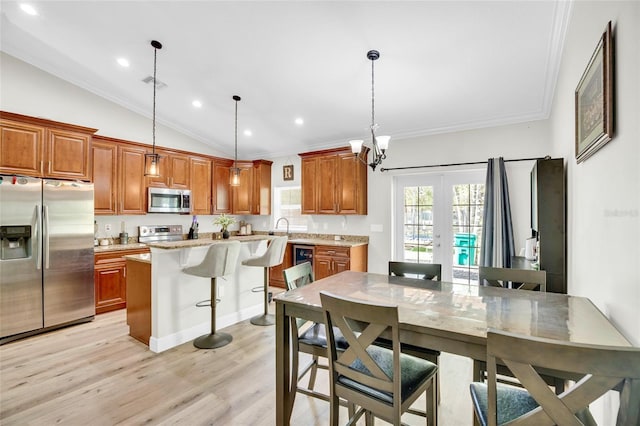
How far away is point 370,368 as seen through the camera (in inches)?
55.2

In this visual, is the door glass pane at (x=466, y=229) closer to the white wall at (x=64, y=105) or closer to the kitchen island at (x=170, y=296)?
the kitchen island at (x=170, y=296)

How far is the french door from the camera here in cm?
428

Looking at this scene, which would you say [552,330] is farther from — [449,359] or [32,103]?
[32,103]

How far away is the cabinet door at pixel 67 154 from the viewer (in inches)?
145

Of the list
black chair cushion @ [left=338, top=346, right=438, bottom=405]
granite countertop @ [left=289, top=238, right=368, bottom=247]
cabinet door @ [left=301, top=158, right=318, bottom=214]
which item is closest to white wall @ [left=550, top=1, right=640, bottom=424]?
black chair cushion @ [left=338, top=346, right=438, bottom=405]

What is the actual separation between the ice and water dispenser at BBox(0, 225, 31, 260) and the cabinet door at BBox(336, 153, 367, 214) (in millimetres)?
4010

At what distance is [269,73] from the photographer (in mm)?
3609

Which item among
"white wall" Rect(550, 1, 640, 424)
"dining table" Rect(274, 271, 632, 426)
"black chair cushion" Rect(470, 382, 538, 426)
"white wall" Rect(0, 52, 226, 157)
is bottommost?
"black chair cushion" Rect(470, 382, 538, 426)

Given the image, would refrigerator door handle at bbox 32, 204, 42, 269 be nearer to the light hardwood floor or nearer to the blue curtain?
the light hardwood floor

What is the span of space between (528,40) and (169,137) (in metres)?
5.34

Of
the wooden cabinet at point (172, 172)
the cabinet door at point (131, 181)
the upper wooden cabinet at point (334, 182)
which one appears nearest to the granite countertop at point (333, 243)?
the upper wooden cabinet at point (334, 182)

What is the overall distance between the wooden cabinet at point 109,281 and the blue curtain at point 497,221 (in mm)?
4914

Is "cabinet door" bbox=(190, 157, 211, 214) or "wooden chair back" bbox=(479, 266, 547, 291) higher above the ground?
"cabinet door" bbox=(190, 157, 211, 214)

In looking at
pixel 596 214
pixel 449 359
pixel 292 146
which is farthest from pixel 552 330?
pixel 292 146
